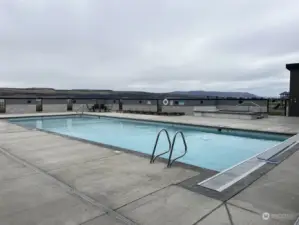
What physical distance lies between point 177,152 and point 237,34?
6.99 meters

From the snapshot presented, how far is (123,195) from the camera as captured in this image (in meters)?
2.48

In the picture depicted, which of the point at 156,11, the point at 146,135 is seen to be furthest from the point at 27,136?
the point at 156,11

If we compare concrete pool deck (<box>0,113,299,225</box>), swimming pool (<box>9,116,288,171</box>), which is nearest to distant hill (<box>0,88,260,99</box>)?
swimming pool (<box>9,116,288,171</box>)

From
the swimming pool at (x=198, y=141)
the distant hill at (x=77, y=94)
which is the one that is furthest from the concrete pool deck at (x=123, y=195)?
Result: the distant hill at (x=77, y=94)

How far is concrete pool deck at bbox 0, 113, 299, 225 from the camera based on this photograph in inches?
78.9

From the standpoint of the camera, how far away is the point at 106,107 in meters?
15.9

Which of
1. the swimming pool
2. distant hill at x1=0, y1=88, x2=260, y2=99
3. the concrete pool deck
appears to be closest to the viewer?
the concrete pool deck

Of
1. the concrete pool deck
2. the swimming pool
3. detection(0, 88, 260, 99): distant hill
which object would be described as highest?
detection(0, 88, 260, 99): distant hill

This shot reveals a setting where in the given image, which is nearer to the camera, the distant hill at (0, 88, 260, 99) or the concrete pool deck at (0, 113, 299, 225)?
the concrete pool deck at (0, 113, 299, 225)

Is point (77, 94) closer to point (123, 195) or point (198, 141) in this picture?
point (198, 141)

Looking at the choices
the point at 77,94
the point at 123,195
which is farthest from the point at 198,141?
the point at 77,94

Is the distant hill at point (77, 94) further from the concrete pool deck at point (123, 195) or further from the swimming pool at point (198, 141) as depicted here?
the concrete pool deck at point (123, 195)

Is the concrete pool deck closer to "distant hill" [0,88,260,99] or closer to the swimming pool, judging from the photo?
the swimming pool

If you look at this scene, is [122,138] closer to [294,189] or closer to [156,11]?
[156,11]
